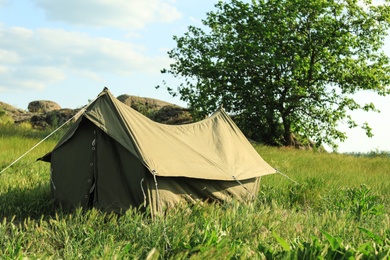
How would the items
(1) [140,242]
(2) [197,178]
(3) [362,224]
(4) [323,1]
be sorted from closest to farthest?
(1) [140,242], (3) [362,224], (2) [197,178], (4) [323,1]

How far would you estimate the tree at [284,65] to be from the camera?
2369 cm

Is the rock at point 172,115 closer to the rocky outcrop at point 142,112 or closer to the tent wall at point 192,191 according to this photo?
the rocky outcrop at point 142,112

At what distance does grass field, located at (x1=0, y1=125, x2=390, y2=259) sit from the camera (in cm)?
476

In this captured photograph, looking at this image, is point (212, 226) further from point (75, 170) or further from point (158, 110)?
point (158, 110)

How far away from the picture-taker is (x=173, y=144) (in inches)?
351

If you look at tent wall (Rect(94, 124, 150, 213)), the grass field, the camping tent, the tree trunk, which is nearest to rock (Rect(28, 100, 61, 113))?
the tree trunk

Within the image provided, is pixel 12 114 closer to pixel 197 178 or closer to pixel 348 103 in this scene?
pixel 348 103

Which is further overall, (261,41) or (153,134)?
(261,41)

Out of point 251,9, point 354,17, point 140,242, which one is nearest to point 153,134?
point 140,242

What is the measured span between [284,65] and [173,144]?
16.3m

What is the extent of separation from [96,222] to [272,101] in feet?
58.8

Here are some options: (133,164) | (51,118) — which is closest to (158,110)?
(51,118)

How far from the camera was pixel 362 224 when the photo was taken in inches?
326

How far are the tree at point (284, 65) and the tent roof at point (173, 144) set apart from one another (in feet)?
43.5
